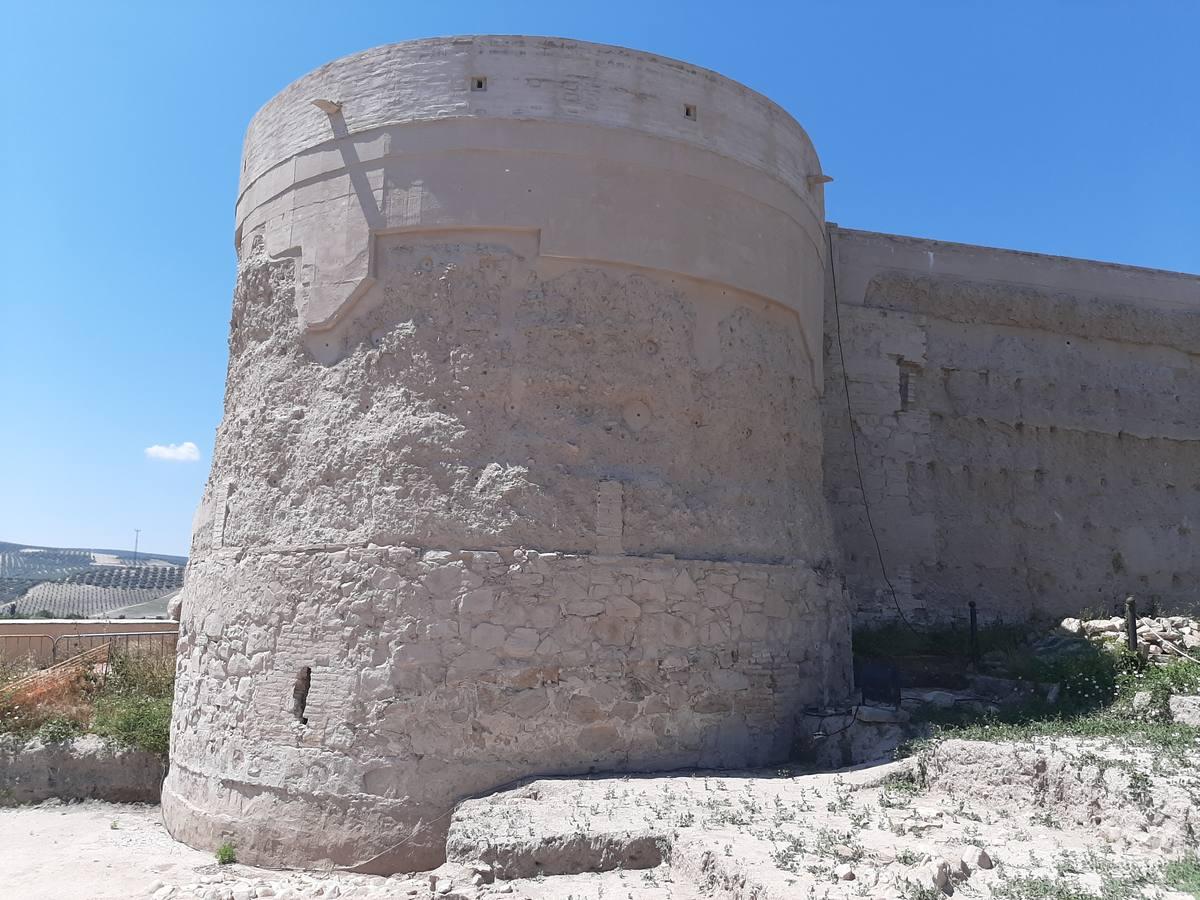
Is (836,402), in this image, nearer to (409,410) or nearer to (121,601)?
(409,410)

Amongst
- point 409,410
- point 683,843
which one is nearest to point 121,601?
point 409,410

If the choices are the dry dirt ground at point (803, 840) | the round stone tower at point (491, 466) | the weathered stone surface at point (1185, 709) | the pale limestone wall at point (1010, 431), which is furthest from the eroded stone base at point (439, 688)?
the pale limestone wall at point (1010, 431)

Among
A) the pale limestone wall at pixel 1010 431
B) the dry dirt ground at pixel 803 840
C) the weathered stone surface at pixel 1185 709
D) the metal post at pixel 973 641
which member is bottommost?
the dry dirt ground at pixel 803 840

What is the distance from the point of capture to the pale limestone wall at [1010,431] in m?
11.0

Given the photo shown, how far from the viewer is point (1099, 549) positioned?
1159cm

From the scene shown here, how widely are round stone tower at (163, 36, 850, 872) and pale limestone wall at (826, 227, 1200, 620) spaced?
115 inches

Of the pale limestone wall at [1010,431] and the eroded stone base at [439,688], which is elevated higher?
the pale limestone wall at [1010,431]

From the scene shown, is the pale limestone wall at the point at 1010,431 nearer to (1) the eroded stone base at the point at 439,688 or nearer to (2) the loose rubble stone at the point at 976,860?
(1) the eroded stone base at the point at 439,688

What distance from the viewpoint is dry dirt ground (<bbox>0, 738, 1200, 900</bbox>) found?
4.36 meters

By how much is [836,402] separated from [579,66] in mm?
5016

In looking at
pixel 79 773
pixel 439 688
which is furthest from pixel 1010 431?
pixel 79 773

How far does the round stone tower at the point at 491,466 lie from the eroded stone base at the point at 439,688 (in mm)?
21

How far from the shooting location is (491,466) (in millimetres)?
7109

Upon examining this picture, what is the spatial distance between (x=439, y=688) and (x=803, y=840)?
9.37ft
